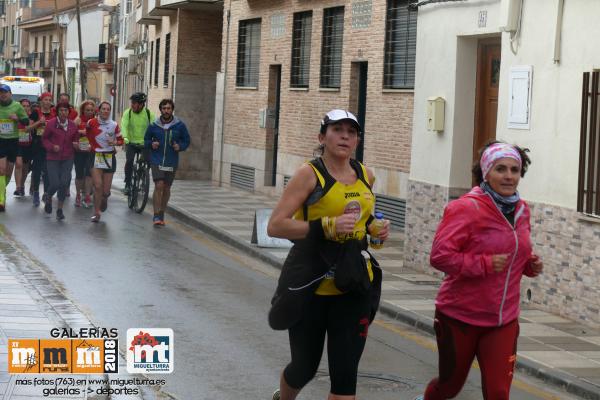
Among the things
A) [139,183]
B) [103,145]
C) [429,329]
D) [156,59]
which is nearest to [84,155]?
[139,183]

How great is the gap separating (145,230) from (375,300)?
12156mm

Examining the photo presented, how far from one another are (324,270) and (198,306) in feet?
17.4

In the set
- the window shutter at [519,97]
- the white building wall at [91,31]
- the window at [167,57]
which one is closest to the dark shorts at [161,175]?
the window shutter at [519,97]

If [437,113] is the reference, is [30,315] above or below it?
below

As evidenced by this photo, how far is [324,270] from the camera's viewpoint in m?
6.39

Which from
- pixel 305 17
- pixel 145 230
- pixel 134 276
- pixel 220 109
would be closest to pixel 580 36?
pixel 134 276

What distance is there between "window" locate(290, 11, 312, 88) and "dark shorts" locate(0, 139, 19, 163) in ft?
22.0

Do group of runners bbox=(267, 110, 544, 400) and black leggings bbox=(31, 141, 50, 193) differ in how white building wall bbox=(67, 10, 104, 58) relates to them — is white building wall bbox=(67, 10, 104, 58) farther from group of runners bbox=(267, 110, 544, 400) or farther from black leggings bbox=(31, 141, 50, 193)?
group of runners bbox=(267, 110, 544, 400)

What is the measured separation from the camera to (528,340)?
10.4m

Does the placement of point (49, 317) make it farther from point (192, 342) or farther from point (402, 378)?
point (402, 378)

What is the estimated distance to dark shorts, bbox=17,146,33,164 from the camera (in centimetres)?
2198

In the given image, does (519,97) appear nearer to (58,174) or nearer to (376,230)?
(376,230)

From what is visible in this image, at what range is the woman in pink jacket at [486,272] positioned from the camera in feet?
21.0

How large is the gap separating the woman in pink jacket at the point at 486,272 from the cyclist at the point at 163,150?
12.8 meters
